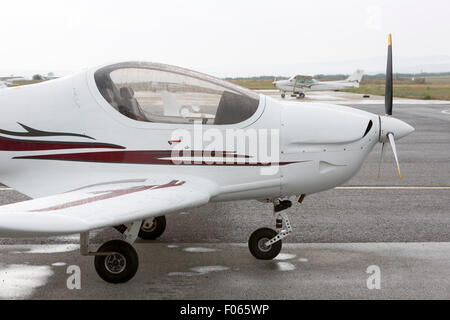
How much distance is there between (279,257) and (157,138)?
1.85 metres

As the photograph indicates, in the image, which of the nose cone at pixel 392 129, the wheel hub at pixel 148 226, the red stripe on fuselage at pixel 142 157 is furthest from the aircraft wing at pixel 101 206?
the nose cone at pixel 392 129

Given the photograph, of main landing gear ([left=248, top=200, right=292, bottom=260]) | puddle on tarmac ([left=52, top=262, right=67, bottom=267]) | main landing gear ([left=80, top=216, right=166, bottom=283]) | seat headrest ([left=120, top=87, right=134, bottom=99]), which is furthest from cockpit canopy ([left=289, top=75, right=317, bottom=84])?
main landing gear ([left=80, top=216, right=166, bottom=283])

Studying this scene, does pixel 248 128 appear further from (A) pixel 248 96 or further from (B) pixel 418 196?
(B) pixel 418 196

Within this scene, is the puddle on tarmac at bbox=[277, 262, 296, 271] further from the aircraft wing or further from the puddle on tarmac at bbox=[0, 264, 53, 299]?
the puddle on tarmac at bbox=[0, 264, 53, 299]

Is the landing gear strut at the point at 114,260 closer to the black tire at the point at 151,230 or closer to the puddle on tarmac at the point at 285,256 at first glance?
the black tire at the point at 151,230

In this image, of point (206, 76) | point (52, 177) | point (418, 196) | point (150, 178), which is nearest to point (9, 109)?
point (52, 177)

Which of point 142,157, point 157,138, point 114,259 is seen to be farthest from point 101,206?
point 157,138

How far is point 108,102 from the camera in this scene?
575cm

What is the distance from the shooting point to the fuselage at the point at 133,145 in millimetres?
5730

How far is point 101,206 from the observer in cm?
484

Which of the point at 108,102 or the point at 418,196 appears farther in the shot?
the point at 418,196

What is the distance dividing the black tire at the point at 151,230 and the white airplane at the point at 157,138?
53.6 inches

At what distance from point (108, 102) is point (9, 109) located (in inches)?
40.1

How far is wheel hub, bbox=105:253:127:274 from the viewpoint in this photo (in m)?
5.43
